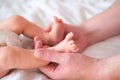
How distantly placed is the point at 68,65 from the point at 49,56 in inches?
2.6

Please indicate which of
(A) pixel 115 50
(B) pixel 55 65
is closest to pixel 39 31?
(B) pixel 55 65

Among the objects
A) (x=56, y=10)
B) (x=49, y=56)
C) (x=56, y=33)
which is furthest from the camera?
(x=56, y=10)

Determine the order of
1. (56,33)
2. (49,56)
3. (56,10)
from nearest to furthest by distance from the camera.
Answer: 1. (49,56)
2. (56,33)
3. (56,10)

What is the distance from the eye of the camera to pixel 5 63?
0.71m

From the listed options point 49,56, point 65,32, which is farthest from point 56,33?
point 49,56

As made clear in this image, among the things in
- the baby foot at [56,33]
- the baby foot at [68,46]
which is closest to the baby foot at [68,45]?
the baby foot at [68,46]

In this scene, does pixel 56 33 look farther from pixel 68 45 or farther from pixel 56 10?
pixel 56 10

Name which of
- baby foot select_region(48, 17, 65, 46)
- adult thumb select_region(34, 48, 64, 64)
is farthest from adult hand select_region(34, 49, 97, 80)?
baby foot select_region(48, 17, 65, 46)

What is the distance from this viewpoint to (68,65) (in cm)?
73

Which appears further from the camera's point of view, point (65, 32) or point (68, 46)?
point (65, 32)

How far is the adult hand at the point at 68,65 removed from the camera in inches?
28.4

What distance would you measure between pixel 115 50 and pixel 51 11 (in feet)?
1.25

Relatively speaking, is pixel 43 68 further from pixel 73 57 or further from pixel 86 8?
pixel 86 8

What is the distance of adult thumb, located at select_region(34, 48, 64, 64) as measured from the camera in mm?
716
